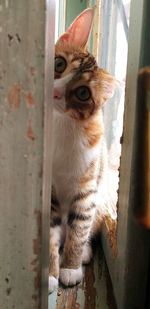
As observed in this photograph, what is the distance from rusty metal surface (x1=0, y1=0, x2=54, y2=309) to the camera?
14.3 inches

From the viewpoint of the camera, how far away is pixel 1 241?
43cm

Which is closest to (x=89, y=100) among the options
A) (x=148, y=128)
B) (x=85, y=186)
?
(x=85, y=186)

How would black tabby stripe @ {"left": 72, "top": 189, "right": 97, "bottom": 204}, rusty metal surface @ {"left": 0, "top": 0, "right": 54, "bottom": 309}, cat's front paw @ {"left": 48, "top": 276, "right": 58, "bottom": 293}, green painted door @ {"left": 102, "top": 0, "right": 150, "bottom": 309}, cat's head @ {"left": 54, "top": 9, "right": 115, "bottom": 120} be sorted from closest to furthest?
rusty metal surface @ {"left": 0, "top": 0, "right": 54, "bottom": 309}, green painted door @ {"left": 102, "top": 0, "right": 150, "bottom": 309}, cat's front paw @ {"left": 48, "top": 276, "right": 58, "bottom": 293}, cat's head @ {"left": 54, "top": 9, "right": 115, "bottom": 120}, black tabby stripe @ {"left": 72, "top": 189, "right": 97, "bottom": 204}

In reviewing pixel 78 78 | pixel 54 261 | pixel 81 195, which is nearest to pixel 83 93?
pixel 78 78

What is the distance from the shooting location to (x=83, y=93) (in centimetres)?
92

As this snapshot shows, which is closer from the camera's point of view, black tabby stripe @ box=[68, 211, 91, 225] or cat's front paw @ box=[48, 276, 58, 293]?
cat's front paw @ box=[48, 276, 58, 293]

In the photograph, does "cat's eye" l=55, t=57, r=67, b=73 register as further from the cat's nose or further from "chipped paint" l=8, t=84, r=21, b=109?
"chipped paint" l=8, t=84, r=21, b=109

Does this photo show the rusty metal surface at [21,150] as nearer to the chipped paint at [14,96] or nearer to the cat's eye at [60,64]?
the chipped paint at [14,96]

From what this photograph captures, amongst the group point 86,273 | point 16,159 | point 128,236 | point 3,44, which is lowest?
point 86,273

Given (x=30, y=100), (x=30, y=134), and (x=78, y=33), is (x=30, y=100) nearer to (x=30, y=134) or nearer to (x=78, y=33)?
(x=30, y=134)

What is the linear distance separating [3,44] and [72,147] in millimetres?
630

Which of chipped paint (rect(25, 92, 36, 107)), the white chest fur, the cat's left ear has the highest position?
the cat's left ear

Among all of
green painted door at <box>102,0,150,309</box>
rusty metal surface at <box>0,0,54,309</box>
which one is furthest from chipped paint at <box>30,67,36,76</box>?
green painted door at <box>102,0,150,309</box>

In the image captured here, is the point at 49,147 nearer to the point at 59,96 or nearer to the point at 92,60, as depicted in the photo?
the point at 59,96
